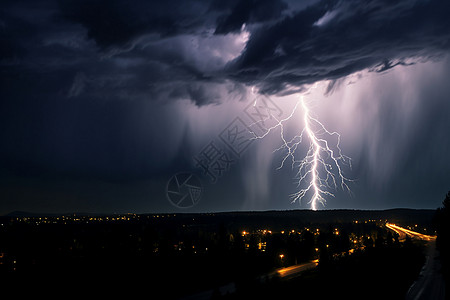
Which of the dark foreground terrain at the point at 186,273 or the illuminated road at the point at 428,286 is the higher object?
the dark foreground terrain at the point at 186,273

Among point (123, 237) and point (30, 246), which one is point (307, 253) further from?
point (30, 246)

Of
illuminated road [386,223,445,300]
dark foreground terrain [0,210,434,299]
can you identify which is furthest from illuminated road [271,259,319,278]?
illuminated road [386,223,445,300]

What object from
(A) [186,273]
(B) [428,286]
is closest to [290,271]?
(A) [186,273]

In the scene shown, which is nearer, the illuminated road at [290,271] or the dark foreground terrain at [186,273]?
the dark foreground terrain at [186,273]

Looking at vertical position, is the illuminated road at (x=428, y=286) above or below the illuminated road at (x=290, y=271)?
below

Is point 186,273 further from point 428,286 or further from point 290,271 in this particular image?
point 428,286

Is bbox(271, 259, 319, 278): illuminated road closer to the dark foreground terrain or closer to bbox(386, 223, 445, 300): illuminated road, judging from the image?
the dark foreground terrain

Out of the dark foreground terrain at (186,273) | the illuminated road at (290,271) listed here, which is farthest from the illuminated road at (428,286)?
the illuminated road at (290,271)

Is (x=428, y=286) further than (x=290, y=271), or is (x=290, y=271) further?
(x=290, y=271)

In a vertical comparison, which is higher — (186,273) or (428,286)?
(186,273)

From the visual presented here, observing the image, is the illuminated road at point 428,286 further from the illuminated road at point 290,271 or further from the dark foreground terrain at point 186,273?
the illuminated road at point 290,271

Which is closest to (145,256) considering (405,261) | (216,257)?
(216,257)
